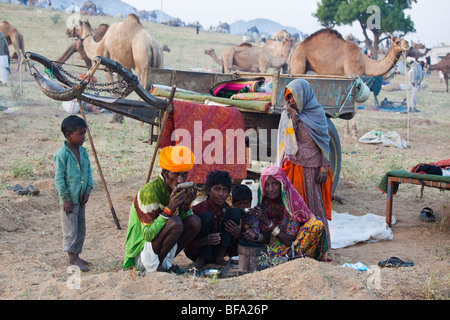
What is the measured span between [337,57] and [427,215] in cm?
697

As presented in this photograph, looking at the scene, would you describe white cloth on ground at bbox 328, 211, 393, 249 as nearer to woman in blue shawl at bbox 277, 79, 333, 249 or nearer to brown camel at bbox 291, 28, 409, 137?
woman in blue shawl at bbox 277, 79, 333, 249

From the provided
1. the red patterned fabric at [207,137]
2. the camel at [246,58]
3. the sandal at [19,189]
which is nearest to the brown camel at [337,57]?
the red patterned fabric at [207,137]

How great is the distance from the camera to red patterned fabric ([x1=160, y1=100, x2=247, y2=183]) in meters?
5.28

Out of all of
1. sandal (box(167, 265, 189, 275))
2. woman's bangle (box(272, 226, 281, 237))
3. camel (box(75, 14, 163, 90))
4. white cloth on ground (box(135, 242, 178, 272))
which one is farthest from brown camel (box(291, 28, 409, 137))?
white cloth on ground (box(135, 242, 178, 272))

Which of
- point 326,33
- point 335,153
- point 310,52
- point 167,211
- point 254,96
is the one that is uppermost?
point 326,33

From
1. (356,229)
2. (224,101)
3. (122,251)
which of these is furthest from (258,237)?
(224,101)

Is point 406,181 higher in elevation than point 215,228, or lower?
higher

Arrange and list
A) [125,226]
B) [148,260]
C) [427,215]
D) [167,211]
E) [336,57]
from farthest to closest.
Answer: [336,57], [427,215], [125,226], [148,260], [167,211]

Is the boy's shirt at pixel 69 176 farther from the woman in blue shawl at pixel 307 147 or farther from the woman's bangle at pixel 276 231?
the woman in blue shawl at pixel 307 147

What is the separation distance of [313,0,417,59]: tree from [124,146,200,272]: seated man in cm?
2991

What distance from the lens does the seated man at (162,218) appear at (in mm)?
3633

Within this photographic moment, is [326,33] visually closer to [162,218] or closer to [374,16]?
[162,218]

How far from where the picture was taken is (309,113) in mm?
4906

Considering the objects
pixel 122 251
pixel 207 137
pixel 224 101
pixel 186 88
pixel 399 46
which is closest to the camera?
pixel 122 251
